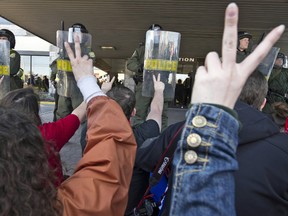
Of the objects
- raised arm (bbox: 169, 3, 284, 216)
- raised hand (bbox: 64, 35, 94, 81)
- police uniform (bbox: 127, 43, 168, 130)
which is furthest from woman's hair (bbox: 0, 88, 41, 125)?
police uniform (bbox: 127, 43, 168, 130)

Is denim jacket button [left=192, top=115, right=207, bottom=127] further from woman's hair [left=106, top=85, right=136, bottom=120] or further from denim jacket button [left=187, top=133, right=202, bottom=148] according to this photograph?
woman's hair [left=106, top=85, right=136, bottom=120]

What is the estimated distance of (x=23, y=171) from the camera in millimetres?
946

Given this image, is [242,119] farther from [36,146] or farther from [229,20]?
[36,146]

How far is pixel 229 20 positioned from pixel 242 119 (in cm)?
59

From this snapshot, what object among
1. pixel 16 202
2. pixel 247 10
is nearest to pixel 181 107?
pixel 247 10

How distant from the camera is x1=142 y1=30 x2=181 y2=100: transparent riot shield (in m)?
3.90

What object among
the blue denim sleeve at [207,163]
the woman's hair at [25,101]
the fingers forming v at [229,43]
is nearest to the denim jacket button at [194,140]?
the blue denim sleeve at [207,163]

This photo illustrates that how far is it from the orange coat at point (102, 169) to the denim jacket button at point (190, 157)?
19.6 inches

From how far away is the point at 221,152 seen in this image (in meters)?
0.72

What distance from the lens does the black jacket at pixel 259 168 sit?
121 cm

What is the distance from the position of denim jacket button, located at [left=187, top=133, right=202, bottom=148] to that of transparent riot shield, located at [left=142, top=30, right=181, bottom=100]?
3139mm

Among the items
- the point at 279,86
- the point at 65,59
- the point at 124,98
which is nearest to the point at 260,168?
the point at 124,98

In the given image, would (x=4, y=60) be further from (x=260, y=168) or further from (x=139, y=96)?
(x=260, y=168)

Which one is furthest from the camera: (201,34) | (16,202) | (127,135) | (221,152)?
(201,34)
